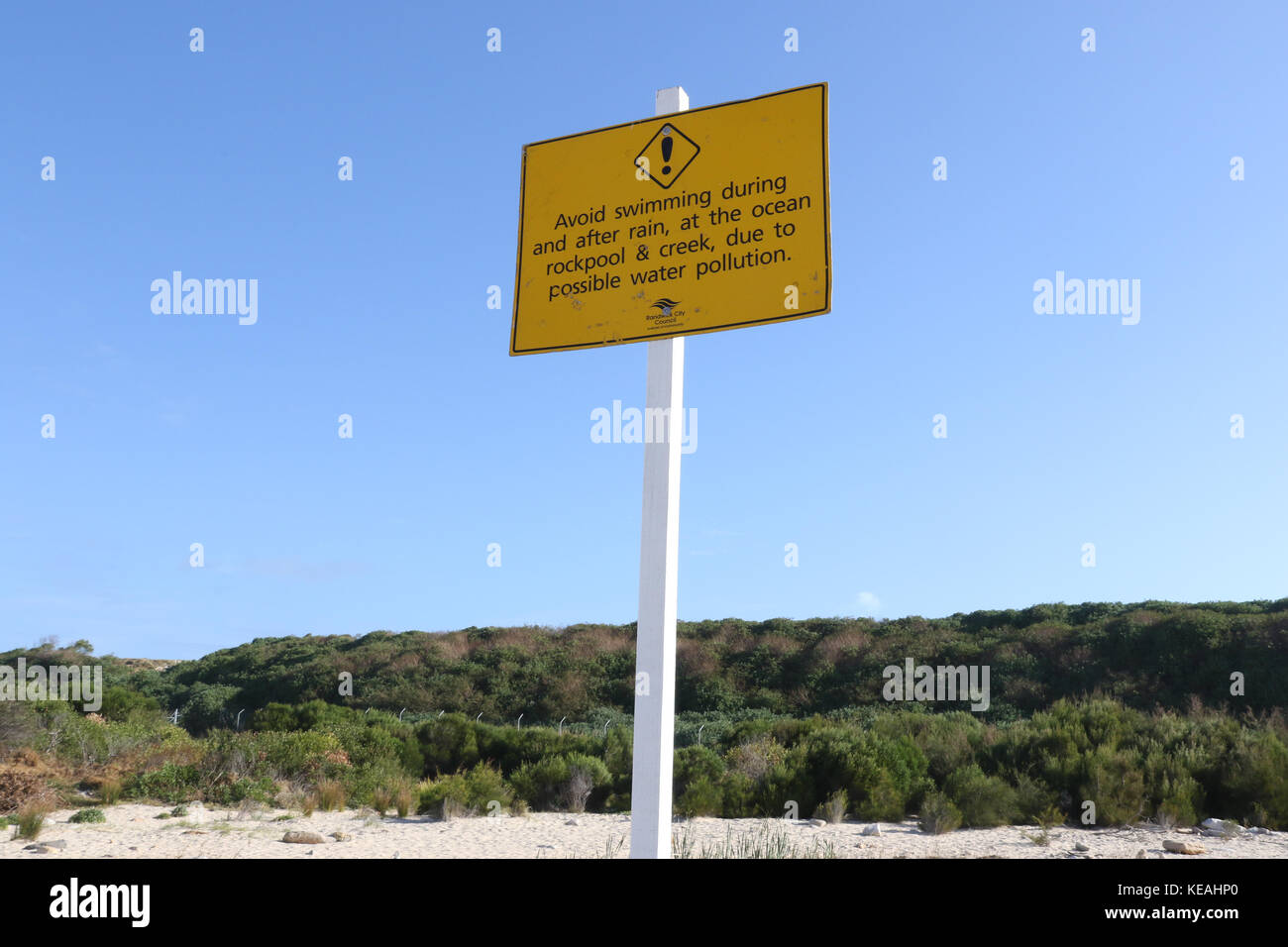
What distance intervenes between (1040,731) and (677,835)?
19.8ft

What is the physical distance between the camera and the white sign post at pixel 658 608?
4297 mm

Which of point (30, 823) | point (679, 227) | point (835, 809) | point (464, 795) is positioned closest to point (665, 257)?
point (679, 227)

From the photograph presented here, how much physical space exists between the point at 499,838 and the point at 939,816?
15.1 feet

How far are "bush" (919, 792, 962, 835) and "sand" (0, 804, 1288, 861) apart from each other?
0.40ft

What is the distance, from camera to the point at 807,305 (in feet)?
14.3

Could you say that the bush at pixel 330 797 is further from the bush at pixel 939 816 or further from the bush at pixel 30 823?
the bush at pixel 939 816

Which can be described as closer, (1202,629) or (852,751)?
(852,751)

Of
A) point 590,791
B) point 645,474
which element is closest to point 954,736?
point 590,791

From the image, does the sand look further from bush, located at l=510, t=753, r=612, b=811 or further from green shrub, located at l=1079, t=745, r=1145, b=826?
bush, located at l=510, t=753, r=612, b=811

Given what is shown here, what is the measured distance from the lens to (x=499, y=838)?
8883 mm

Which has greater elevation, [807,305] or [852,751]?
[807,305]

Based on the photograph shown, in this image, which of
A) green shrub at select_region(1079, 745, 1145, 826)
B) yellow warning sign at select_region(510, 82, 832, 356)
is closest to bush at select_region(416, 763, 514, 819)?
green shrub at select_region(1079, 745, 1145, 826)

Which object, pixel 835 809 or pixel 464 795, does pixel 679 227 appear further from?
pixel 464 795
